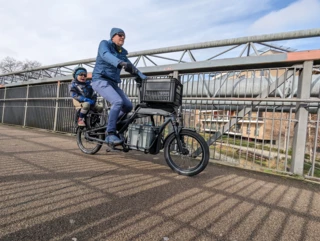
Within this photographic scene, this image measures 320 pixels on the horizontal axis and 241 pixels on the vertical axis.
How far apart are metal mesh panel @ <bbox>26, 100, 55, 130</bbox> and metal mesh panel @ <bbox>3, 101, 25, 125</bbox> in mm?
819

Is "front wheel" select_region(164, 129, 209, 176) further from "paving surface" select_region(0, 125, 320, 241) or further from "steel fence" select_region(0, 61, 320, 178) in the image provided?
"steel fence" select_region(0, 61, 320, 178)

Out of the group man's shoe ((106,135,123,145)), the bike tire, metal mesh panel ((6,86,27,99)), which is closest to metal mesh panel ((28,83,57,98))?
metal mesh panel ((6,86,27,99))

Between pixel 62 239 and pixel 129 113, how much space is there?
237cm

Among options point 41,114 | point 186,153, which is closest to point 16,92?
point 41,114

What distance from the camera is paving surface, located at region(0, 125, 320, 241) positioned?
162 centimetres

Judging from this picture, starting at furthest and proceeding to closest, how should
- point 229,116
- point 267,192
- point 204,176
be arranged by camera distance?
1. point 229,116
2. point 204,176
3. point 267,192

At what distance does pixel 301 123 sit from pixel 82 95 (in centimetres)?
387

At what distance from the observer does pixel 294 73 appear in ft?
12.0

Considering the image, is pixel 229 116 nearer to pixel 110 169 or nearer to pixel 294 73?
pixel 294 73

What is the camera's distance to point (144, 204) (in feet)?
6.86

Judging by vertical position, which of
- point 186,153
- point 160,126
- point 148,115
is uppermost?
point 148,115

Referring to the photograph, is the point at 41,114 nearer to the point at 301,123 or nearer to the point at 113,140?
the point at 113,140

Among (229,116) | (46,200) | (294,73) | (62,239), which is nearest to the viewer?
(62,239)

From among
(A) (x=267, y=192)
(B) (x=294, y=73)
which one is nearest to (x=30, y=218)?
(A) (x=267, y=192)
